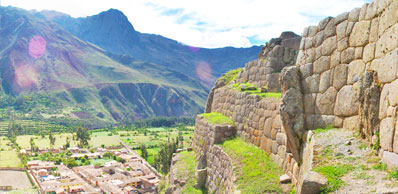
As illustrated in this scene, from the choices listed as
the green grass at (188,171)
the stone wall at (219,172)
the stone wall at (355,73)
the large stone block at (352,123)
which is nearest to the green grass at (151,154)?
the green grass at (188,171)

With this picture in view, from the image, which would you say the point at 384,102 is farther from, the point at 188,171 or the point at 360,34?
the point at 188,171

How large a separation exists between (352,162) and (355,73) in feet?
7.11

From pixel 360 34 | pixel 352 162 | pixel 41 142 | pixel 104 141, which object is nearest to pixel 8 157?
pixel 41 142

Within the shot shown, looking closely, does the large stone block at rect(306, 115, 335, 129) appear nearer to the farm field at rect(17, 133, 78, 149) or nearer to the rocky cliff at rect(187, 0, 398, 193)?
the rocky cliff at rect(187, 0, 398, 193)

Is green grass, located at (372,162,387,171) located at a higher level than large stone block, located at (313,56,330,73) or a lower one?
lower

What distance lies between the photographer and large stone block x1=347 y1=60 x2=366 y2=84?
717cm

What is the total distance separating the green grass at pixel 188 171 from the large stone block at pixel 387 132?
9.24 meters

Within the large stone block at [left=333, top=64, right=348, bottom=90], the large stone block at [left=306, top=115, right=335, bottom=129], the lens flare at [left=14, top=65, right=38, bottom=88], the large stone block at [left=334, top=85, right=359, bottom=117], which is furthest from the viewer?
the lens flare at [left=14, top=65, right=38, bottom=88]

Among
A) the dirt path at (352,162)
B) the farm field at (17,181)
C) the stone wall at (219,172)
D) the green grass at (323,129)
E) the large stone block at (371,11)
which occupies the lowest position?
the farm field at (17,181)

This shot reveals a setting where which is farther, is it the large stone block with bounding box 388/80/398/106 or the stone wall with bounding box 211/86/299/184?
the stone wall with bounding box 211/86/299/184

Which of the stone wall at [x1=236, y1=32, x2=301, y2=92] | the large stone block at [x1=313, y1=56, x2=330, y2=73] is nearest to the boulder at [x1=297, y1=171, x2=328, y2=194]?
the large stone block at [x1=313, y1=56, x2=330, y2=73]

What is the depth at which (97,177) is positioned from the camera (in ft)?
178

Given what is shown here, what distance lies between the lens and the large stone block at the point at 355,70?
7.17 meters

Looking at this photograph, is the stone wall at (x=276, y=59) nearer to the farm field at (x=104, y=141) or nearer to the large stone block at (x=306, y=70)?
the large stone block at (x=306, y=70)
